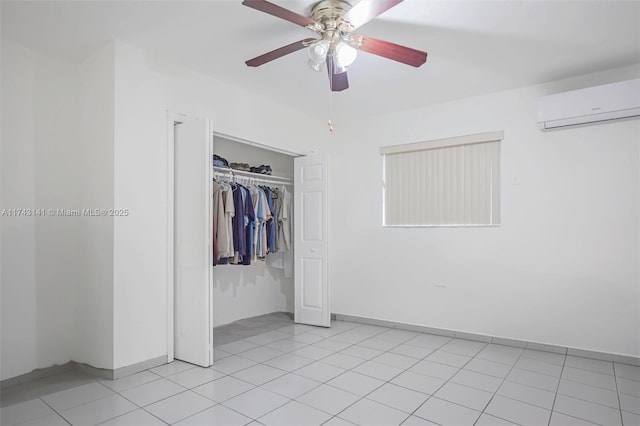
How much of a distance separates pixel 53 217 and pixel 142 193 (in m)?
0.78

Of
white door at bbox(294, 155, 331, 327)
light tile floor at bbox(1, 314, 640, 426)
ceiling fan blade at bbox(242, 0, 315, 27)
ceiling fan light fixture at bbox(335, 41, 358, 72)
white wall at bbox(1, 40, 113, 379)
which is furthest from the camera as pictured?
white door at bbox(294, 155, 331, 327)

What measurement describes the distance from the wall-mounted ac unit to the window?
53cm

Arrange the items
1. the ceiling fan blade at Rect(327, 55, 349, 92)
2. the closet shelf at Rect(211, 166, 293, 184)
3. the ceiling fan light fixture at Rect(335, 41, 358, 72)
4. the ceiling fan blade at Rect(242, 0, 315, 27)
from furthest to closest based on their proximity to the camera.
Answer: the closet shelf at Rect(211, 166, 293, 184) → the ceiling fan blade at Rect(327, 55, 349, 92) → the ceiling fan light fixture at Rect(335, 41, 358, 72) → the ceiling fan blade at Rect(242, 0, 315, 27)

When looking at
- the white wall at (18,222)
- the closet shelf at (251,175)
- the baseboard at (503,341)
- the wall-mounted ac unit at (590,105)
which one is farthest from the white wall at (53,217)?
the wall-mounted ac unit at (590,105)

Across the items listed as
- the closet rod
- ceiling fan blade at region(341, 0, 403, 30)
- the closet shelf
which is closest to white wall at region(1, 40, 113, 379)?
the closet rod

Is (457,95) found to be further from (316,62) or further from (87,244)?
(87,244)

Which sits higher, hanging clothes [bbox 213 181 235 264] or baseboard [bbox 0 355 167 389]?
hanging clothes [bbox 213 181 235 264]

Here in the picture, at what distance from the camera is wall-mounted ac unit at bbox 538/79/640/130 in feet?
10.7

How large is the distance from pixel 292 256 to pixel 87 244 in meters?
2.59

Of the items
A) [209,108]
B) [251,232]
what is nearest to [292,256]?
[251,232]

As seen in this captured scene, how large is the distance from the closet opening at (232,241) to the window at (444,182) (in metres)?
0.90

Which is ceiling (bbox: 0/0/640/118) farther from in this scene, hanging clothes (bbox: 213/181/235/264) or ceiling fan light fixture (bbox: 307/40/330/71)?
hanging clothes (bbox: 213/181/235/264)

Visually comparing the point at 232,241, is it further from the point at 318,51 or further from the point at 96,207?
the point at 318,51

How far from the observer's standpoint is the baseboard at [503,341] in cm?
340
